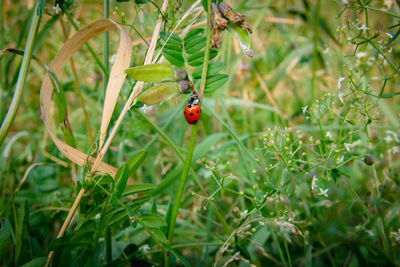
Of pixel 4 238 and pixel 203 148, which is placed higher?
pixel 203 148

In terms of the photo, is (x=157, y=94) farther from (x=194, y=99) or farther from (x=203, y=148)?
(x=203, y=148)

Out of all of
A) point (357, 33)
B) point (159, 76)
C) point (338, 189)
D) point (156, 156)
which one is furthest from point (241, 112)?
point (159, 76)

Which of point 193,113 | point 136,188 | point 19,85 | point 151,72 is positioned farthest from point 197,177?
point 19,85

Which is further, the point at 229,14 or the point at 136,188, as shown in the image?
the point at 136,188

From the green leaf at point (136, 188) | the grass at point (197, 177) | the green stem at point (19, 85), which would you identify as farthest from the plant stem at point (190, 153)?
the green stem at point (19, 85)

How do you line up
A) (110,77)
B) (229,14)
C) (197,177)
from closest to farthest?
1. (229,14)
2. (110,77)
3. (197,177)

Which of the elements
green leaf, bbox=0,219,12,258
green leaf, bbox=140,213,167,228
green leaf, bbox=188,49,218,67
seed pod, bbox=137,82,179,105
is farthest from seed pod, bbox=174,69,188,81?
green leaf, bbox=0,219,12,258
